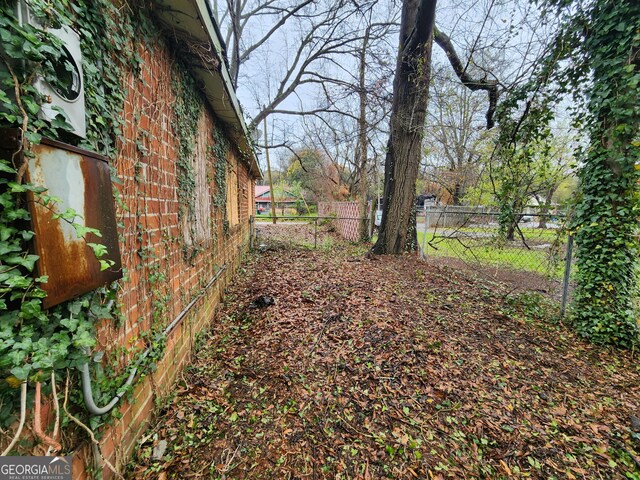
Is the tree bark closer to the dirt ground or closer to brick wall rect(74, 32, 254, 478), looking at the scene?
the dirt ground

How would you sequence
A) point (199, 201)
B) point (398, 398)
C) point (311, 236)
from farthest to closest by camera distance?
point (311, 236)
point (199, 201)
point (398, 398)

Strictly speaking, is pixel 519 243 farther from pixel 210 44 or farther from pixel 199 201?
pixel 210 44

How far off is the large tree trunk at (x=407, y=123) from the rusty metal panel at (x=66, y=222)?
5.55 meters

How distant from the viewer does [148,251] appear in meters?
1.92

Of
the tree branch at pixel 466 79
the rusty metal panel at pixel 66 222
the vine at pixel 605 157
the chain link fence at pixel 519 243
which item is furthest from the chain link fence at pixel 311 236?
the rusty metal panel at pixel 66 222

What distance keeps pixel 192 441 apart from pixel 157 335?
2.64 feet

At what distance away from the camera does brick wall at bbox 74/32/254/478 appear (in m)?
1.57

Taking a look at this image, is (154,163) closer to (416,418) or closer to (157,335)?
(157,335)

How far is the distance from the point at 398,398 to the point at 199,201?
3.00 m

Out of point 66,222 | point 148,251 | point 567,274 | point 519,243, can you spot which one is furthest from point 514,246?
point 66,222

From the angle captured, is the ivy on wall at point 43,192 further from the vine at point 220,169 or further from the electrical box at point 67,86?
the vine at point 220,169

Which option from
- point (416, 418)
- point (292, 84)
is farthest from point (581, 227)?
point (292, 84)

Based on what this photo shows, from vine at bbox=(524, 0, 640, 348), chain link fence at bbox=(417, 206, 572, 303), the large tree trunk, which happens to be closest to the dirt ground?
vine at bbox=(524, 0, 640, 348)

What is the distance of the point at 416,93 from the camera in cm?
551
